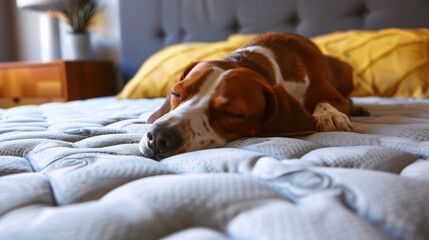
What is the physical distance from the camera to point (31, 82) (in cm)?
322

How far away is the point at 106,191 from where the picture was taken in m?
0.53

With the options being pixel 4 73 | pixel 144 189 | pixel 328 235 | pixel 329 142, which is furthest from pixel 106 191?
pixel 4 73

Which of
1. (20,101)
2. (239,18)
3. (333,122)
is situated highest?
(239,18)

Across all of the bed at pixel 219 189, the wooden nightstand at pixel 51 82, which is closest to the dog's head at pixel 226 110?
the bed at pixel 219 189

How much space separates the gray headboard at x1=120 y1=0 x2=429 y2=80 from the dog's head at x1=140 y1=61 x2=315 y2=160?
1.72m

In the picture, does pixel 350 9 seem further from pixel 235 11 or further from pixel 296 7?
pixel 235 11

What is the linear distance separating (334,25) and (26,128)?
84.7 inches

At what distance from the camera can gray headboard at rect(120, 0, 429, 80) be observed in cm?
239

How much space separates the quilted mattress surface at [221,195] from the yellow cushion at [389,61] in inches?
51.2

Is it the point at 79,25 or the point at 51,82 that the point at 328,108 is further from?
the point at 79,25

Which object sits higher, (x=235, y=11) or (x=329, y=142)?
(x=235, y=11)

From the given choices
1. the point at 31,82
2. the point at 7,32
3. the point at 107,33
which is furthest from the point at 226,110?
the point at 7,32

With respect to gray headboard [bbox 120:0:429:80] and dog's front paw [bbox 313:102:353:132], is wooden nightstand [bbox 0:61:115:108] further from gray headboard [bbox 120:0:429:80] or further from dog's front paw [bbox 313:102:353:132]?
dog's front paw [bbox 313:102:353:132]

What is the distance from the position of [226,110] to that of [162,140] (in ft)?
0.76
